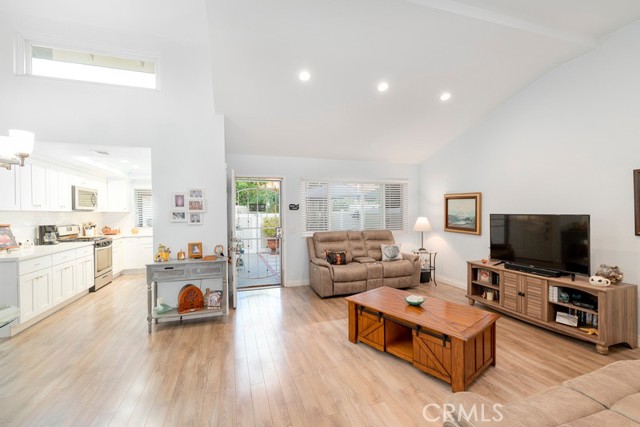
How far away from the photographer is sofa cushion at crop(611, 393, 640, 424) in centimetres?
111

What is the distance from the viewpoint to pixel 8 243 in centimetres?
364

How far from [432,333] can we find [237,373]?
1746 mm

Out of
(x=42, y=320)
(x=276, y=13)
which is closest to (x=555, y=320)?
(x=276, y=13)

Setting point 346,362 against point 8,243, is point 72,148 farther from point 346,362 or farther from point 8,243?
point 346,362

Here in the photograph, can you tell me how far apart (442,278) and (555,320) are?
7.65ft

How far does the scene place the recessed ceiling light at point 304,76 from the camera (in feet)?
11.2

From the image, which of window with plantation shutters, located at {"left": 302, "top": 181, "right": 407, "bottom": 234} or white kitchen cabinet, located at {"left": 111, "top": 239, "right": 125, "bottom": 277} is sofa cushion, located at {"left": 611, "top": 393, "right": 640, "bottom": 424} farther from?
white kitchen cabinet, located at {"left": 111, "top": 239, "right": 125, "bottom": 277}

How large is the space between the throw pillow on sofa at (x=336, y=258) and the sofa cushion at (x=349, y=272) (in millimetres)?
184

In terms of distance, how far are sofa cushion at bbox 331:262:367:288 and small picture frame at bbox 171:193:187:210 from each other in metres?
2.44

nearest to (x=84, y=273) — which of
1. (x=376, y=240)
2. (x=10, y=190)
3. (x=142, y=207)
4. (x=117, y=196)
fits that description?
(x=10, y=190)

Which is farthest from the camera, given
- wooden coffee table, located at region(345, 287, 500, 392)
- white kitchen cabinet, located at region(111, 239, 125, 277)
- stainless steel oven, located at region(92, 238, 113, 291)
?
white kitchen cabinet, located at region(111, 239, 125, 277)

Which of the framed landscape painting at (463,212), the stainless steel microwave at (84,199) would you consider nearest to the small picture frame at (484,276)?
the framed landscape painting at (463,212)

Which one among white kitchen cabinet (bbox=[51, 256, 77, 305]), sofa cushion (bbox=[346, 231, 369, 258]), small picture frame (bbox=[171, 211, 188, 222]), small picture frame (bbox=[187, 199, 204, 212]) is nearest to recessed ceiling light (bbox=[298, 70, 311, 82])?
small picture frame (bbox=[187, 199, 204, 212])

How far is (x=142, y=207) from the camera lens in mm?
6594
